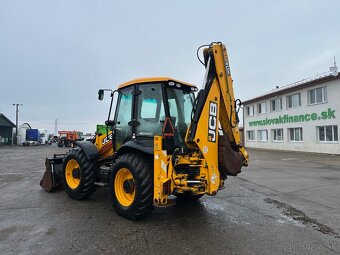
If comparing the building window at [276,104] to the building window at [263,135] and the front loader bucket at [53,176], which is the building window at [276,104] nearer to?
the building window at [263,135]

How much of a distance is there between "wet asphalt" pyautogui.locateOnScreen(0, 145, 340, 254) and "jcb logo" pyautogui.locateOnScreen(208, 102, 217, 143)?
152 cm

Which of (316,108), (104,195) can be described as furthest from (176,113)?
(316,108)

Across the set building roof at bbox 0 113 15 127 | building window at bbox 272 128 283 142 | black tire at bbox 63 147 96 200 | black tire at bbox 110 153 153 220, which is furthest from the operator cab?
building roof at bbox 0 113 15 127

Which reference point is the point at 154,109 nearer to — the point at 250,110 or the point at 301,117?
the point at 301,117

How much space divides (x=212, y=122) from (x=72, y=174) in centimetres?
400

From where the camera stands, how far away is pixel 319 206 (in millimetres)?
6445

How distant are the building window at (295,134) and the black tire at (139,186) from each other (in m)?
23.0

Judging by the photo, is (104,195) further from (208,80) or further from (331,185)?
(331,185)

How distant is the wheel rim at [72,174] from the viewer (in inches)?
276

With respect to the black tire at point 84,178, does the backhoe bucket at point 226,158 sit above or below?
above

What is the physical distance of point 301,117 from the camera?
81.1 ft

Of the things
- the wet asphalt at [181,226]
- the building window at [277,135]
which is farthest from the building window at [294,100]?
the wet asphalt at [181,226]

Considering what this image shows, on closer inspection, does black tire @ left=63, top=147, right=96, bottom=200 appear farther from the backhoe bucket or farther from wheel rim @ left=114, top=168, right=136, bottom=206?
the backhoe bucket

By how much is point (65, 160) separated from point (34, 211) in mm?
1634
